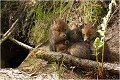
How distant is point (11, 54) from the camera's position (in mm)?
5383

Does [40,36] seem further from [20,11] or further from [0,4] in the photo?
[0,4]

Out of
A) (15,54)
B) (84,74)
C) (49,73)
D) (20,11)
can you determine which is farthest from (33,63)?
(15,54)

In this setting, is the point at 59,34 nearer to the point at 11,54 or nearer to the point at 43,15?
the point at 43,15

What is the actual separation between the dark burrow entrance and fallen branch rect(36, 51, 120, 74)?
6.63ft

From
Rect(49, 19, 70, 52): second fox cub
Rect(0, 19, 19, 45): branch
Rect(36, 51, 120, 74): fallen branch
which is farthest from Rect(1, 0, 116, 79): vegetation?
Rect(36, 51, 120, 74): fallen branch

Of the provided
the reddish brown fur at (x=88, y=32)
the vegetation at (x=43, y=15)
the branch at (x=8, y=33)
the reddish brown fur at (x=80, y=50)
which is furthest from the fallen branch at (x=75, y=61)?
the branch at (x=8, y=33)

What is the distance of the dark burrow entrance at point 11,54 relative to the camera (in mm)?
5137

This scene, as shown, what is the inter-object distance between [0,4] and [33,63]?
6.12 feet

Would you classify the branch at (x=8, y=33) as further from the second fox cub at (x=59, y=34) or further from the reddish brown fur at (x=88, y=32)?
the reddish brown fur at (x=88, y=32)

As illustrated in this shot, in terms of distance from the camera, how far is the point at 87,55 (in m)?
3.00

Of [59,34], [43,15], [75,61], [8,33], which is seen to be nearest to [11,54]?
[8,33]

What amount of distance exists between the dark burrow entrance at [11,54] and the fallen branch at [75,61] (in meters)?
2.02

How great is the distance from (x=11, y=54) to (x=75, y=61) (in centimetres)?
260

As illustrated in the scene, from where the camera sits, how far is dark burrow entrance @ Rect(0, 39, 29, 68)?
5137mm
